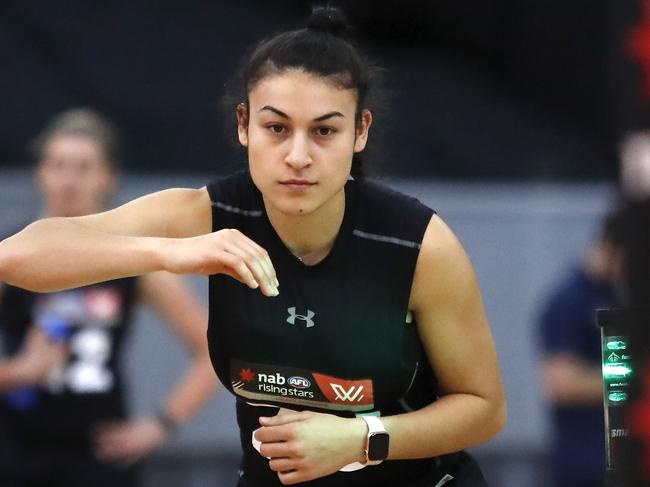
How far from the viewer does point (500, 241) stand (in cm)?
670

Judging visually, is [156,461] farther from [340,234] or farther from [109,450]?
[340,234]

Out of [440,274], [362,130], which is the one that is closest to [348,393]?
[440,274]

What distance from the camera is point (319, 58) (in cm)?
306

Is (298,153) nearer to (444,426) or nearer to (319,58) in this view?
(319,58)

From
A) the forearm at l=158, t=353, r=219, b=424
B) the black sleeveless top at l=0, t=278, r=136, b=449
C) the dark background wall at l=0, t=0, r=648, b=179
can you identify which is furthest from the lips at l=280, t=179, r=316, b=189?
the dark background wall at l=0, t=0, r=648, b=179

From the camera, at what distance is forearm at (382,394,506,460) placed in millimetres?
3068

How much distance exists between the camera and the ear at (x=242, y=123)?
3.16m

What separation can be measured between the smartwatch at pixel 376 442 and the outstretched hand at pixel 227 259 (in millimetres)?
448

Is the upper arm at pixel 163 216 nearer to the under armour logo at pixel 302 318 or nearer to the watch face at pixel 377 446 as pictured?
the under armour logo at pixel 302 318

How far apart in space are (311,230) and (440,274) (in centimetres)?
31

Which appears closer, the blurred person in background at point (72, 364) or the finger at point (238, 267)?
the finger at point (238, 267)

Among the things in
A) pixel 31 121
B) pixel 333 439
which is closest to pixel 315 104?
pixel 333 439

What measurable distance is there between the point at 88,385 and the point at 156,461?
149 centimetres

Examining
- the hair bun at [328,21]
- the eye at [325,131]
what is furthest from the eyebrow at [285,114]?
the hair bun at [328,21]
